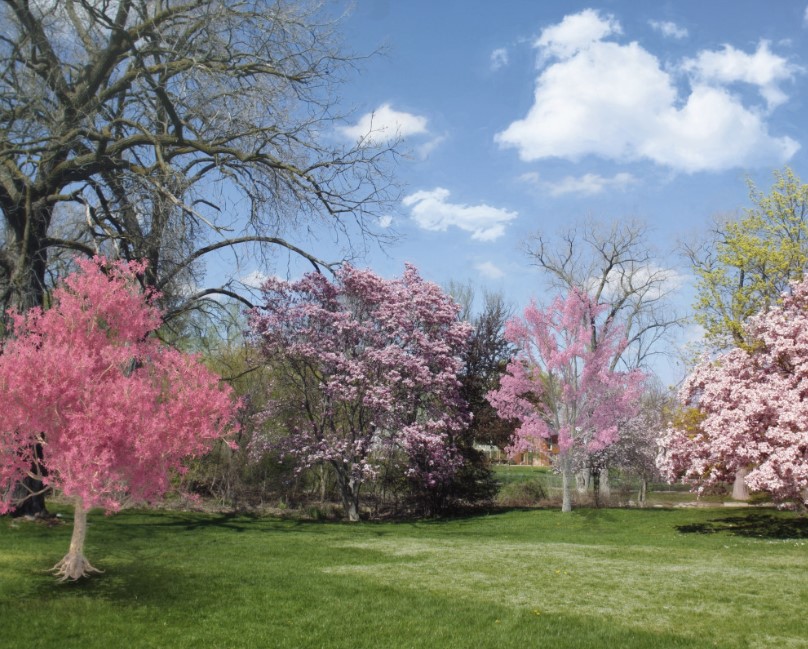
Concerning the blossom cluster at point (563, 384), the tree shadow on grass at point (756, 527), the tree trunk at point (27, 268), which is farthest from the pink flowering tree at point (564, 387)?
the tree trunk at point (27, 268)

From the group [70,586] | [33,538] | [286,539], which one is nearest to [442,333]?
[286,539]

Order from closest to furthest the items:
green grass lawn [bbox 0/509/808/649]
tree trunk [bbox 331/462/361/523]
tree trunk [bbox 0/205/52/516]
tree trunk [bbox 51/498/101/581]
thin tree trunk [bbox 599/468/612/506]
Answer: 1. green grass lawn [bbox 0/509/808/649]
2. tree trunk [bbox 51/498/101/581]
3. tree trunk [bbox 0/205/52/516]
4. tree trunk [bbox 331/462/361/523]
5. thin tree trunk [bbox 599/468/612/506]

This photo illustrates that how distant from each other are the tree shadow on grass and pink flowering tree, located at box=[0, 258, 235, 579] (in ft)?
50.1

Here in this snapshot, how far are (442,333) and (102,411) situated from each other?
17118mm

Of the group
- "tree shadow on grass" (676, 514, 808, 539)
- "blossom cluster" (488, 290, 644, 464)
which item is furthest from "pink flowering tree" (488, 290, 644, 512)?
"tree shadow on grass" (676, 514, 808, 539)

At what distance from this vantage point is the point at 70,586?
9.42m

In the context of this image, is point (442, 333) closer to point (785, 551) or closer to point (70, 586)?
point (785, 551)

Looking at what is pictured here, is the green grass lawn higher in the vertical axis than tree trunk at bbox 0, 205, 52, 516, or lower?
lower

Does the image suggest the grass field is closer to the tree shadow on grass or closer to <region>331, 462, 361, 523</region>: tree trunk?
the tree shadow on grass

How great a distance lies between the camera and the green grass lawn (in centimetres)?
740

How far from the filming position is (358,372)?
72.2 feet

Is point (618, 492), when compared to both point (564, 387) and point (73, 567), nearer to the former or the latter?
point (564, 387)

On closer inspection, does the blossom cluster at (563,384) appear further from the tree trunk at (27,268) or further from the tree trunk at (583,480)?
the tree trunk at (27,268)

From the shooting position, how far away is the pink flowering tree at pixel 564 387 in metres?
26.0
